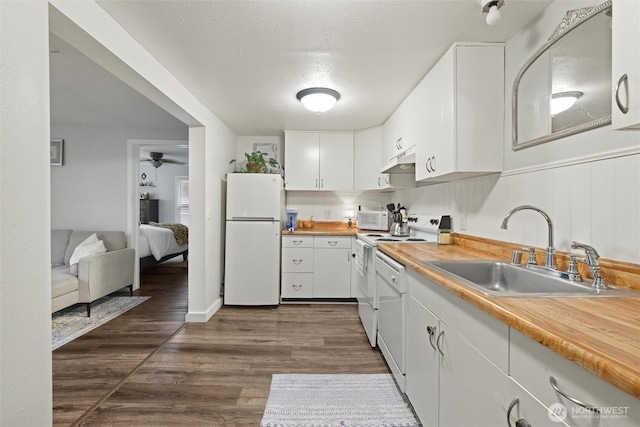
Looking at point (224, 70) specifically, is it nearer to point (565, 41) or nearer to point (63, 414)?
point (565, 41)

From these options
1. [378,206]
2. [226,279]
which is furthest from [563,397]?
[378,206]

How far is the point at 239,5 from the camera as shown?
1.46 meters

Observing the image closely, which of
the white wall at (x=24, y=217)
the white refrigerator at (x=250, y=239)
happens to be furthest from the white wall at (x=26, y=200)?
the white refrigerator at (x=250, y=239)

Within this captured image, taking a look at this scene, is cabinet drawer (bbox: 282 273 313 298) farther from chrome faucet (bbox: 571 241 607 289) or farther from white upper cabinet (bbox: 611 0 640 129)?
white upper cabinet (bbox: 611 0 640 129)

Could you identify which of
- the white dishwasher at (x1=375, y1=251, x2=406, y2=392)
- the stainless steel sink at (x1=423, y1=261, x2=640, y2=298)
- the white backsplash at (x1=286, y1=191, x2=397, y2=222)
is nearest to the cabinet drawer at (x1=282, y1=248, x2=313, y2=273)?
the white backsplash at (x1=286, y1=191, x2=397, y2=222)

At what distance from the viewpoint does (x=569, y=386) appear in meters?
0.62

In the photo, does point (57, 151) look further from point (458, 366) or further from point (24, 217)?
point (458, 366)

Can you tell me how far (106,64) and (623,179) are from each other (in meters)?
2.63

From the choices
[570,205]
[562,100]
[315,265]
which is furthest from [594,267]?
[315,265]

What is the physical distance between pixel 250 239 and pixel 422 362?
2394mm

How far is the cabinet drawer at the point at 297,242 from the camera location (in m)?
3.47

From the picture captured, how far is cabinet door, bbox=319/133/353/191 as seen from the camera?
12.5ft

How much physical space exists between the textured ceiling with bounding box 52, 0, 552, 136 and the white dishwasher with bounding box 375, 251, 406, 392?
4.59 ft

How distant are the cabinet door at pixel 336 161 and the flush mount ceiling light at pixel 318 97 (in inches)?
48.6
